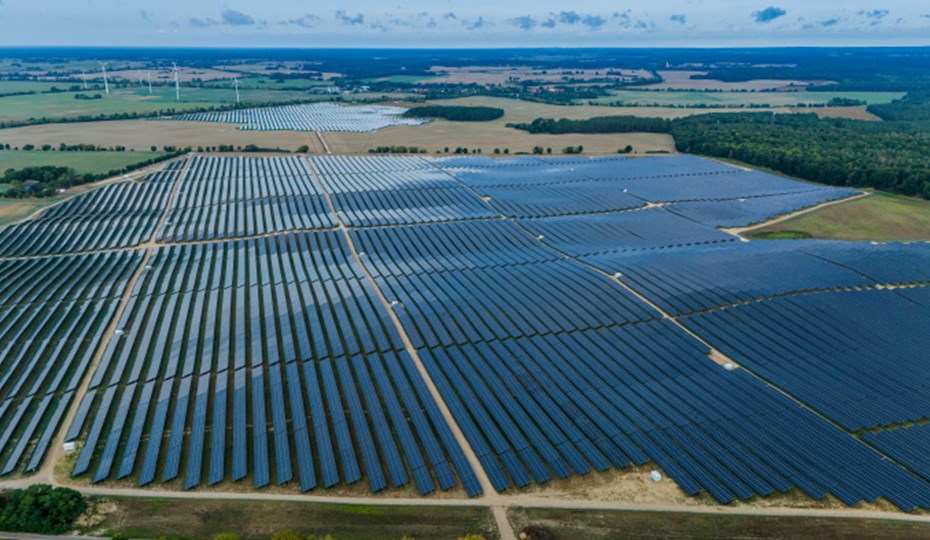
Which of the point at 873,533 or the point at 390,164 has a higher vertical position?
the point at 390,164

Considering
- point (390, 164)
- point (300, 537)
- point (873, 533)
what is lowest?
point (873, 533)

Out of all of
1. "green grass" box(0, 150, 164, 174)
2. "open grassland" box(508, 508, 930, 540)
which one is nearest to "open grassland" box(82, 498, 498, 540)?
"open grassland" box(508, 508, 930, 540)

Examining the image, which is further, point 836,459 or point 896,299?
point 896,299

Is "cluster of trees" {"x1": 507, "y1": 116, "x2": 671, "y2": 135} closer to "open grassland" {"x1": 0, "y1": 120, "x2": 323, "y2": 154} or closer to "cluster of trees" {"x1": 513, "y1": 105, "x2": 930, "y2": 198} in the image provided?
"cluster of trees" {"x1": 513, "y1": 105, "x2": 930, "y2": 198}

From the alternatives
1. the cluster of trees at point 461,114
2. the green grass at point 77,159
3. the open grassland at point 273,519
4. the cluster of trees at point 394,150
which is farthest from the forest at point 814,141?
the green grass at point 77,159

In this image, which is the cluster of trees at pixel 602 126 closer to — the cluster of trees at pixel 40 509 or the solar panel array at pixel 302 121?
the solar panel array at pixel 302 121

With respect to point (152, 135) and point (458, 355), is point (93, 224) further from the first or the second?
point (152, 135)

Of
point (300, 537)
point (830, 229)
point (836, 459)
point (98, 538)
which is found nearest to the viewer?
point (300, 537)

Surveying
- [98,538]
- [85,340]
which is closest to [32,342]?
[85,340]

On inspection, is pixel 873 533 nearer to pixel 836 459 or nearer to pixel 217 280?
pixel 836 459
